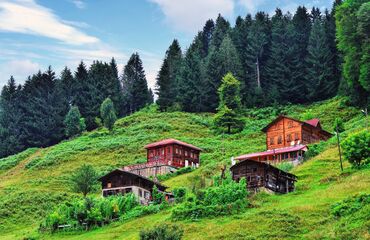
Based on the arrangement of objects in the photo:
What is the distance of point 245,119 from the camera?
368ft

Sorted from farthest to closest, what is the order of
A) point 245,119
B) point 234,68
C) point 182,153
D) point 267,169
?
point 234,68 < point 245,119 < point 182,153 < point 267,169

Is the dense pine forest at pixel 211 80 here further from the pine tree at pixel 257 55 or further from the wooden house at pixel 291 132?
the wooden house at pixel 291 132

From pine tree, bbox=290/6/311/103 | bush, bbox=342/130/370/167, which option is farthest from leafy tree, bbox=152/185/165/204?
pine tree, bbox=290/6/311/103

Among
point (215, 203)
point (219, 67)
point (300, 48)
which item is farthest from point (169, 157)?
point (300, 48)

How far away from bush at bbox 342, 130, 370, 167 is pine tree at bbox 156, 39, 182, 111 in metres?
77.4

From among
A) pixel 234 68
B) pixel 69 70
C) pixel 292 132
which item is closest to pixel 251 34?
pixel 234 68

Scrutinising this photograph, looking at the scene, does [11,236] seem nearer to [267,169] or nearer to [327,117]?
[267,169]

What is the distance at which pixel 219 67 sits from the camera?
134 metres

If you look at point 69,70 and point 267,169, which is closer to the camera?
point 267,169

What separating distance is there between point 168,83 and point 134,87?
571 inches

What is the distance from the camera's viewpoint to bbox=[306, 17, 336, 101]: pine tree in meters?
122

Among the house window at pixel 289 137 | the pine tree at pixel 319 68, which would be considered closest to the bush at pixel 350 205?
the house window at pixel 289 137

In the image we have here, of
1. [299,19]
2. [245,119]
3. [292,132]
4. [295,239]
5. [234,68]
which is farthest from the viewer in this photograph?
[299,19]

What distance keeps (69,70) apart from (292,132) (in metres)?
79.1
